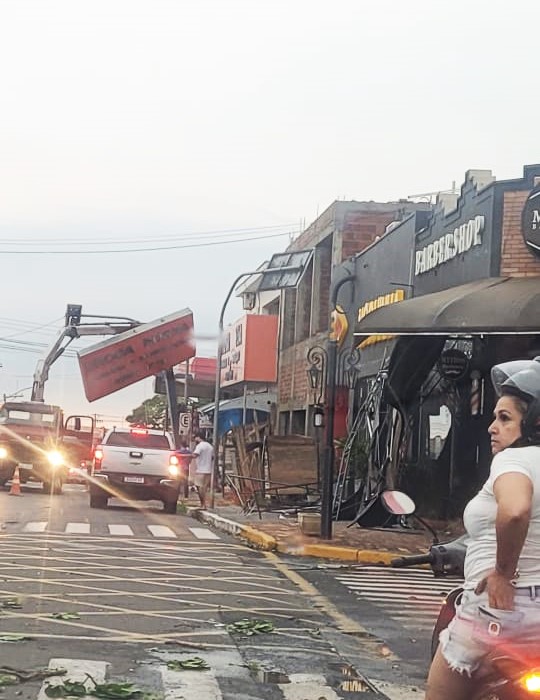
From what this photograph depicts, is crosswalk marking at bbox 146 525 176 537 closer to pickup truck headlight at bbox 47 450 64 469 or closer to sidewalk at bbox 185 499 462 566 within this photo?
sidewalk at bbox 185 499 462 566

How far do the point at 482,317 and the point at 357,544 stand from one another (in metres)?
→ 3.77

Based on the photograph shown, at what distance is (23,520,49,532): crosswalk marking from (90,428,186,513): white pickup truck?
14.3 ft

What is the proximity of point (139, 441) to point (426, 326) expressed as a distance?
11.2 metres

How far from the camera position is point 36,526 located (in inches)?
715

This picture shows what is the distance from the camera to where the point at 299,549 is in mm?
15578

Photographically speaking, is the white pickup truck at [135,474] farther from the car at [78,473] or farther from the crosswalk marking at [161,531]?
the car at [78,473]

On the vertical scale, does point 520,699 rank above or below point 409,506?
below

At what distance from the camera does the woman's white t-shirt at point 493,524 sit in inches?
136

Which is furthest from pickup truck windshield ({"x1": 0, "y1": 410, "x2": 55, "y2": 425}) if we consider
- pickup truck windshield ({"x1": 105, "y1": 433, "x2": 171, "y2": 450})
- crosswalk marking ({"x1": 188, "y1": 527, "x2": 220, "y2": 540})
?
crosswalk marking ({"x1": 188, "y1": 527, "x2": 220, "y2": 540})

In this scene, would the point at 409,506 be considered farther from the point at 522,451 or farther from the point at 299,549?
the point at 299,549

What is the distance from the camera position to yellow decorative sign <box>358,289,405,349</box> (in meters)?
22.0

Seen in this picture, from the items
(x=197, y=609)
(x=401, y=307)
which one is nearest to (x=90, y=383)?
(x=401, y=307)

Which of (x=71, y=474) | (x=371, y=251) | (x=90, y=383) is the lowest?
(x=71, y=474)

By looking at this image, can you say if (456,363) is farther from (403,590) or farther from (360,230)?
(360,230)
